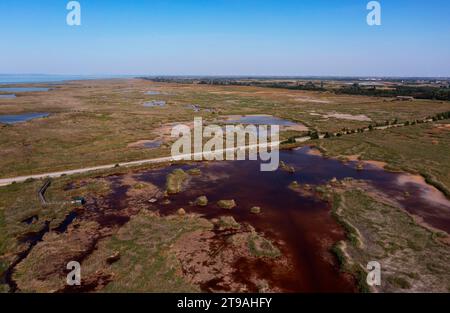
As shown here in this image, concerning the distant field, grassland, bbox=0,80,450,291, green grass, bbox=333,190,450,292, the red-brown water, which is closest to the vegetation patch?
grassland, bbox=0,80,450,291

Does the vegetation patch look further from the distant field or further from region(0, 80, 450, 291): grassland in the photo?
the distant field

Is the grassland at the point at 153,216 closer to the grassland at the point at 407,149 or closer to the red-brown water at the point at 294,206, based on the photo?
the grassland at the point at 407,149

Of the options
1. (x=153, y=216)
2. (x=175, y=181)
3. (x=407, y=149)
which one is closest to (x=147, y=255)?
(x=153, y=216)

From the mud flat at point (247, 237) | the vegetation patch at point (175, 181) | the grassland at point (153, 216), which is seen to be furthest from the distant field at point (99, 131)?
the mud flat at point (247, 237)

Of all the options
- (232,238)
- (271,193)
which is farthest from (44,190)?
(271,193)

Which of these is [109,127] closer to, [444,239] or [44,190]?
[44,190]

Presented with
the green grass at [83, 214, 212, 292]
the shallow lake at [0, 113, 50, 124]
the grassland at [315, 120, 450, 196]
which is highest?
the shallow lake at [0, 113, 50, 124]

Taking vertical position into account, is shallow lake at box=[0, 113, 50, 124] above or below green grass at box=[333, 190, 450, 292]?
above

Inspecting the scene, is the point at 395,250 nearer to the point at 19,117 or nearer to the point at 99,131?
the point at 99,131
